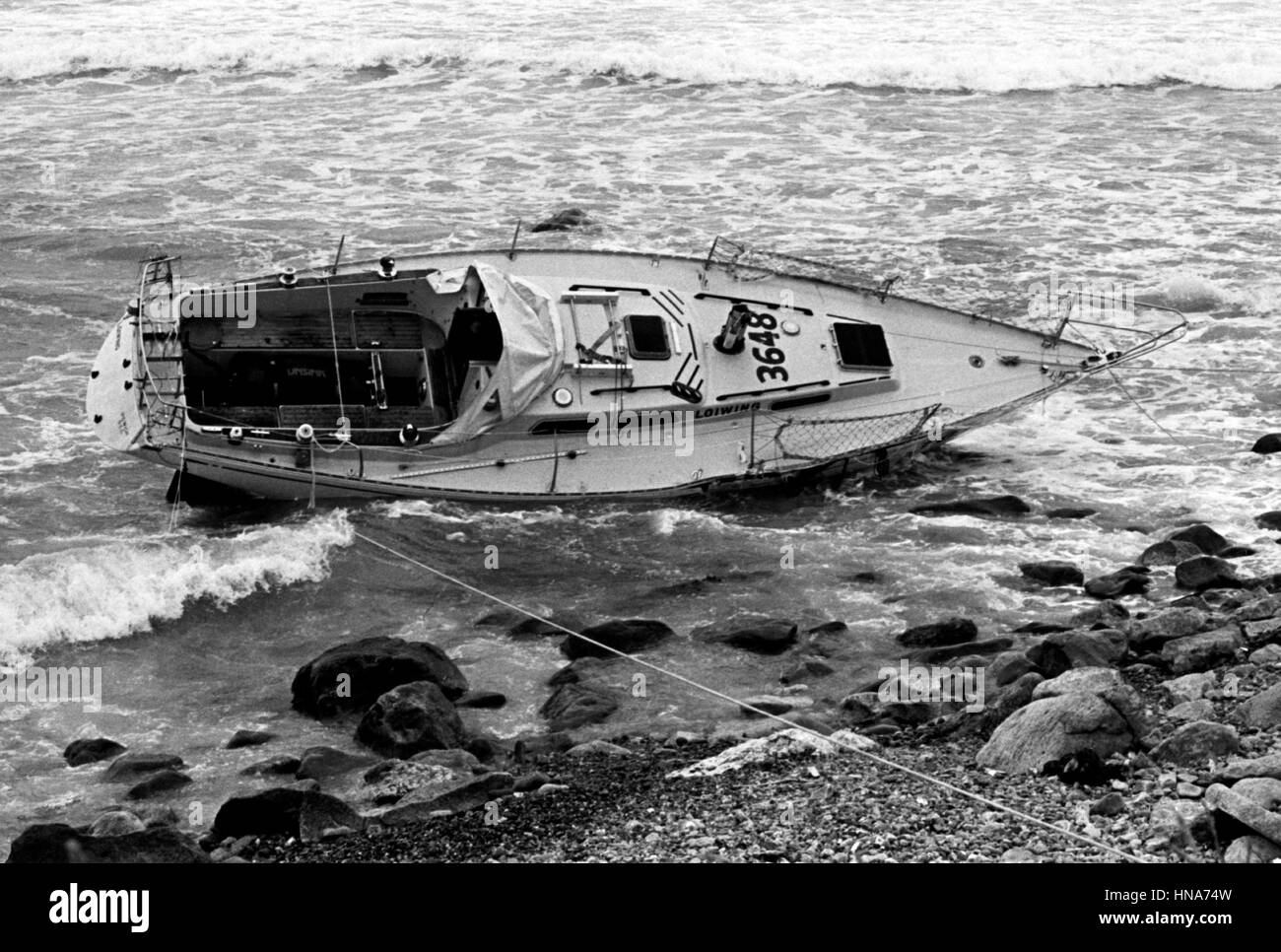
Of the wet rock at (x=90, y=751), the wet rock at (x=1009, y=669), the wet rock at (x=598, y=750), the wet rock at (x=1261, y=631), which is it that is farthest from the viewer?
the wet rock at (x=1261, y=631)

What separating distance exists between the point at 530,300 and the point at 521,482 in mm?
2969

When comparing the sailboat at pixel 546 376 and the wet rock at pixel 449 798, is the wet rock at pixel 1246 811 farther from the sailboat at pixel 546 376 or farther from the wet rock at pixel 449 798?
the sailboat at pixel 546 376

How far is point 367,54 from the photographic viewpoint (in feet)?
185

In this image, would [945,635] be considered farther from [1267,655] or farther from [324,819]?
[324,819]

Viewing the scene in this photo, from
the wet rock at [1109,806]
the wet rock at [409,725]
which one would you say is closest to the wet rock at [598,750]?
the wet rock at [409,725]

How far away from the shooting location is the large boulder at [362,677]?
826 inches

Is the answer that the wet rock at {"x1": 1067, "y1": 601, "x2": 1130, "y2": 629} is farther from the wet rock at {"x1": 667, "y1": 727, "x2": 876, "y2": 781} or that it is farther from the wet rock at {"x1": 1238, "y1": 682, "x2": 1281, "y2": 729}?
the wet rock at {"x1": 667, "y1": 727, "x2": 876, "y2": 781}

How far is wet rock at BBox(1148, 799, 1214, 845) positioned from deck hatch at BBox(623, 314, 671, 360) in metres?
13.0

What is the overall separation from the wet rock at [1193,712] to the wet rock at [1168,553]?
6.32 metres

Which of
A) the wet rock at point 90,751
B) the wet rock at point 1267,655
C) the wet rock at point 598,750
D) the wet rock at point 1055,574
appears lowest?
the wet rock at point 90,751

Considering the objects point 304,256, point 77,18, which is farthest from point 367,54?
point 304,256

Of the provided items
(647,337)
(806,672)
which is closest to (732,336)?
(647,337)

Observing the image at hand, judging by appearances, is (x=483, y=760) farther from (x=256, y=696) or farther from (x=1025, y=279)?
(x=1025, y=279)

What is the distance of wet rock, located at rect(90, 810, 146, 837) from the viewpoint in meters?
17.4
